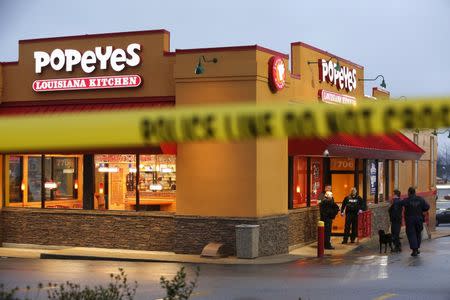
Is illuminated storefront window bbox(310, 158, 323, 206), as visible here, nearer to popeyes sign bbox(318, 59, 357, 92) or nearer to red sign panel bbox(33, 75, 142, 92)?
popeyes sign bbox(318, 59, 357, 92)

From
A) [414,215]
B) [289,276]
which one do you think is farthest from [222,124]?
[414,215]

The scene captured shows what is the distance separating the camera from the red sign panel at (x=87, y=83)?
67.9ft

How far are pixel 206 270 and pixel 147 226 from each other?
4.42m

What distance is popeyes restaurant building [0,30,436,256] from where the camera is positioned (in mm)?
19359

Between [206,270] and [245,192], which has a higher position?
[245,192]

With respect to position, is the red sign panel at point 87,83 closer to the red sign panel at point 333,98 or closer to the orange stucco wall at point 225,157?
the orange stucco wall at point 225,157

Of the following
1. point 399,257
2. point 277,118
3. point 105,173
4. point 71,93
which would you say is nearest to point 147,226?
point 105,173

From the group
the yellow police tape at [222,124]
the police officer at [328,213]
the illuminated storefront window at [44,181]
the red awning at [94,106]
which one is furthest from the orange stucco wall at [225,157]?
the yellow police tape at [222,124]

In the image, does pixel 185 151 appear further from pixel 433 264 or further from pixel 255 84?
pixel 433 264

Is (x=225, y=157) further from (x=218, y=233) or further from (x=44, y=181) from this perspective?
(x=44, y=181)

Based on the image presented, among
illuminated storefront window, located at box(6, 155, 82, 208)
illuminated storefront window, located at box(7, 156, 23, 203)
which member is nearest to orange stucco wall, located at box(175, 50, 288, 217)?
illuminated storefront window, located at box(6, 155, 82, 208)

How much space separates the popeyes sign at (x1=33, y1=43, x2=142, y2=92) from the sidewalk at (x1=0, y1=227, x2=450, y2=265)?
14.5 feet

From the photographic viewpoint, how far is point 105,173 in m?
21.5

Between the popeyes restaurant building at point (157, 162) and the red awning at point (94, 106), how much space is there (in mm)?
33
